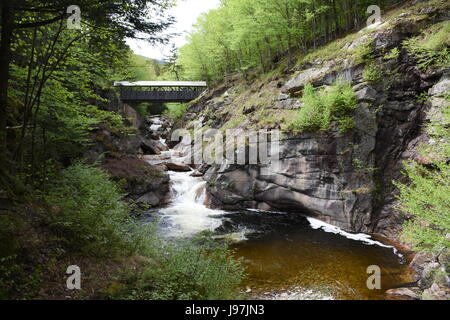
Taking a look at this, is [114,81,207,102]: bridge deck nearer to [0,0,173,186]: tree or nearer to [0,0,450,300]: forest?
[0,0,450,300]: forest

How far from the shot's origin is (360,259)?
8359mm

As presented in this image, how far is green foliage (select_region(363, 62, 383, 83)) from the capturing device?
11406mm

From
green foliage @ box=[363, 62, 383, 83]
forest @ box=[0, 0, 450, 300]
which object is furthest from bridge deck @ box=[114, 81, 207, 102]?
green foliage @ box=[363, 62, 383, 83]

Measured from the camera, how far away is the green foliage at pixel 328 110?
37.6 ft

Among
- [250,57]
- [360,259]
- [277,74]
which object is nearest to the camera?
[360,259]

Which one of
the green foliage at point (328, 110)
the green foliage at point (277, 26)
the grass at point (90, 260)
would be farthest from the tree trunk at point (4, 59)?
the green foliage at point (277, 26)

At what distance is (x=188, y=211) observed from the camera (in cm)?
1411

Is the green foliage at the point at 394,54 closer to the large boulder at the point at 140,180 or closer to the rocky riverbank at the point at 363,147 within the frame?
the rocky riverbank at the point at 363,147

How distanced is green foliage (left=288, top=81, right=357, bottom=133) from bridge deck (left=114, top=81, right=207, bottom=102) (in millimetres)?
20522

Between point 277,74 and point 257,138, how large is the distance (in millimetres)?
8304

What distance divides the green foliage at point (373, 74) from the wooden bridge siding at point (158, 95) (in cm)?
2246

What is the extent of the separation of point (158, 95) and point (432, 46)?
25606 mm
